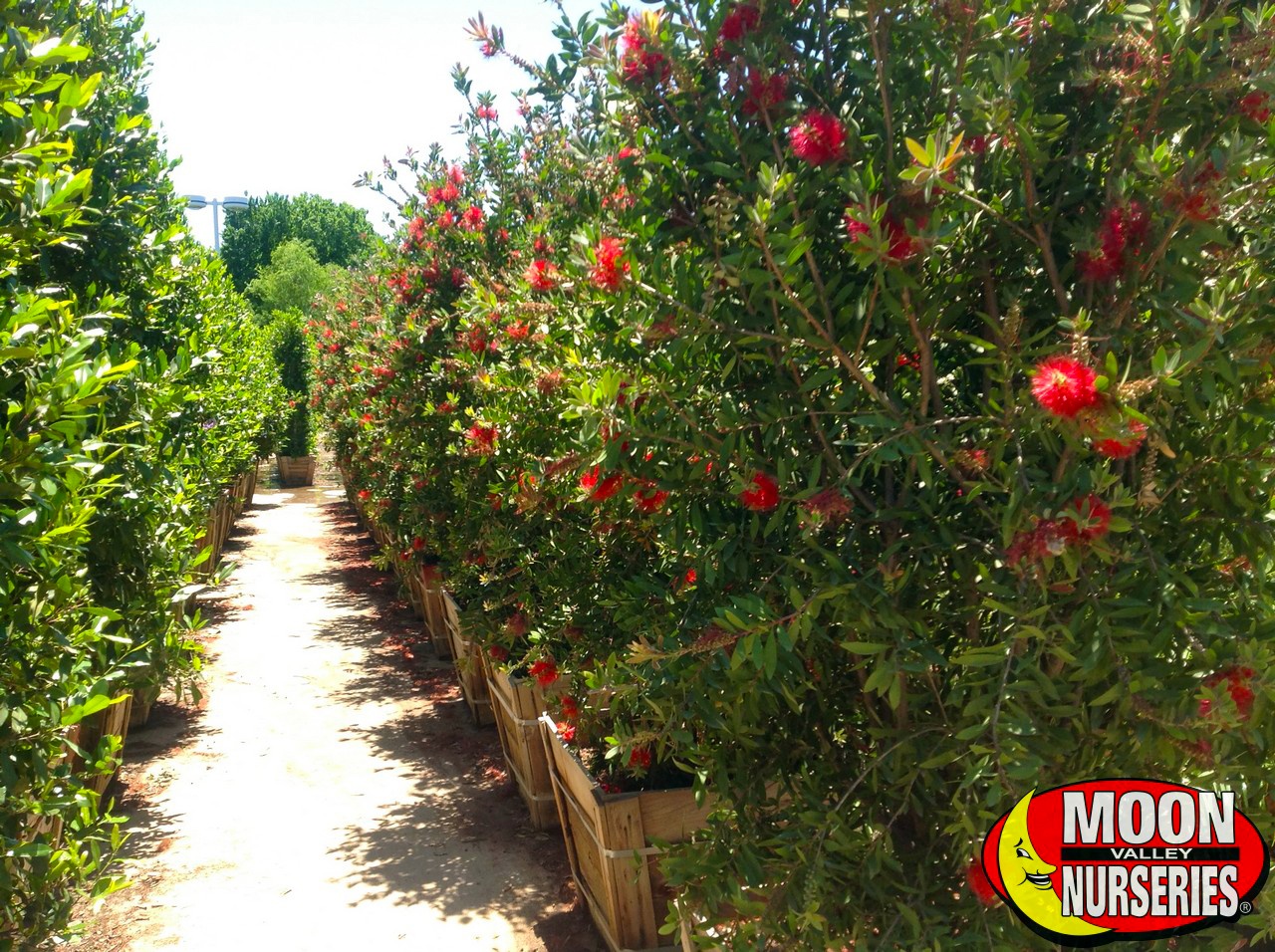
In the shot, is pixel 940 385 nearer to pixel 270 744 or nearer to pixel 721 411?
pixel 721 411

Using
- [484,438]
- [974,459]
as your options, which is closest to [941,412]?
[974,459]

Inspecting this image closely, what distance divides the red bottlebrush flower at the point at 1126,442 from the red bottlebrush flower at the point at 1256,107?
23.4 inches

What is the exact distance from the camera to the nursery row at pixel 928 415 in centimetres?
158

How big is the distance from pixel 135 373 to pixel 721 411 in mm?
2705

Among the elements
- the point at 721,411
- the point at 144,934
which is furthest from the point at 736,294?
the point at 144,934

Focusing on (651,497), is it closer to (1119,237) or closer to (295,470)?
(1119,237)

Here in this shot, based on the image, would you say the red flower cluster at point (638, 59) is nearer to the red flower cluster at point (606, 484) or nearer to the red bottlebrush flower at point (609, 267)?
the red bottlebrush flower at point (609, 267)

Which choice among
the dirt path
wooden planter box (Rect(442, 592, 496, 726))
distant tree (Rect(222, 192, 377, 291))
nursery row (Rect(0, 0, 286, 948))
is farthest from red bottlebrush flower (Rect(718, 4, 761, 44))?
distant tree (Rect(222, 192, 377, 291))

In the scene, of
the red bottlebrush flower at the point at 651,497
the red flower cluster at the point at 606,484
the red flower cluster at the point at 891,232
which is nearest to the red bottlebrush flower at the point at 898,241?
the red flower cluster at the point at 891,232

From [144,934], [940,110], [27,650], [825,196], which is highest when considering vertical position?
[940,110]

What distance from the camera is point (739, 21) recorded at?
1919mm

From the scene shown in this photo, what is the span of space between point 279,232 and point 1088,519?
46789mm

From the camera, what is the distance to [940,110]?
75.7 inches

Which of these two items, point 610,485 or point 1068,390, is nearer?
point 1068,390
